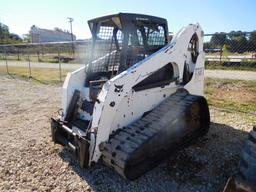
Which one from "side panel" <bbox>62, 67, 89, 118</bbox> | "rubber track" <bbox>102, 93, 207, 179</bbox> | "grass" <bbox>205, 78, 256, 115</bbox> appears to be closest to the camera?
"rubber track" <bbox>102, 93, 207, 179</bbox>

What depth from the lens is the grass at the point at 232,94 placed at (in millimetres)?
6692

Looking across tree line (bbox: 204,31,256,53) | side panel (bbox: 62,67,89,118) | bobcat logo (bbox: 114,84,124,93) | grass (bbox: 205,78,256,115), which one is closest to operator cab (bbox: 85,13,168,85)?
side panel (bbox: 62,67,89,118)

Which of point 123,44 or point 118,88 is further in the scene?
point 123,44

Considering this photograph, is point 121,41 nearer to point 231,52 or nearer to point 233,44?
point 233,44

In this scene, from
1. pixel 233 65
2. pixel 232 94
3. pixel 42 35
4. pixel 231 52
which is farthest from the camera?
pixel 42 35

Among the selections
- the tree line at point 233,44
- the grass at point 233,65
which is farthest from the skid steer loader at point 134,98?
the grass at point 233,65

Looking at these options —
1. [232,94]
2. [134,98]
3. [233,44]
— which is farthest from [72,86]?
[233,44]

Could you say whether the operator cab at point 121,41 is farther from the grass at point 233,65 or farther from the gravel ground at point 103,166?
the grass at point 233,65

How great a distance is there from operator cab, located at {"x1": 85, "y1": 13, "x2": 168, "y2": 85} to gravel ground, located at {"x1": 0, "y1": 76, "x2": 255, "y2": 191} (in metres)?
1.41

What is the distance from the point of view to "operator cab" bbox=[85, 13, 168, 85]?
3.99 m

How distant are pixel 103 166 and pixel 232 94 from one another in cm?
539

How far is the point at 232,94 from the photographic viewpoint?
26.0ft

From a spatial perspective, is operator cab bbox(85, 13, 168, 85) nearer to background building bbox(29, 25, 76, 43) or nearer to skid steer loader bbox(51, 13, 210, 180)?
skid steer loader bbox(51, 13, 210, 180)

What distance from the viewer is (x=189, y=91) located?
4.72 m
